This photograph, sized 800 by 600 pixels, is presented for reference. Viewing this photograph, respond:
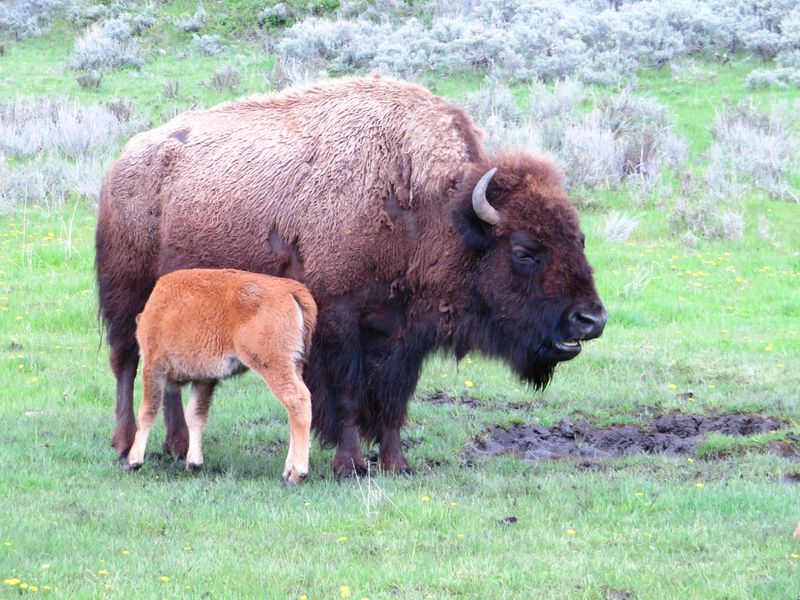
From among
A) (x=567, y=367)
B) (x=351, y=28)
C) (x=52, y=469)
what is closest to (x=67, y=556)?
(x=52, y=469)

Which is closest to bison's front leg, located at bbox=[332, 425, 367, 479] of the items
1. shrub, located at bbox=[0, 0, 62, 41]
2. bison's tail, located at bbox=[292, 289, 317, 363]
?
bison's tail, located at bbox=[292, 289, 317, 363]

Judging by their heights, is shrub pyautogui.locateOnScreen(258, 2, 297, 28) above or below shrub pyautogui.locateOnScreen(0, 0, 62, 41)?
above

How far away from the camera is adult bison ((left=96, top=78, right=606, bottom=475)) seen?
302 inches

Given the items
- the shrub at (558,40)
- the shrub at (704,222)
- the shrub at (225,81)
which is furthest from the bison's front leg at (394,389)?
the shrub at (225,81)

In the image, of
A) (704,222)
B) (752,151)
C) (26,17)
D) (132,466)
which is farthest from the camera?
(26,17)

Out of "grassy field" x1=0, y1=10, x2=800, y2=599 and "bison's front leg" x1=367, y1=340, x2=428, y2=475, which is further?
"bison's front leg" x1=367, y1=340, x2=428, y2=475

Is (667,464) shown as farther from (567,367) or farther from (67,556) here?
(67,556)

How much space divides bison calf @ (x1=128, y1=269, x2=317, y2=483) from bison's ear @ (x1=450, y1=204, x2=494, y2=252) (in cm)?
113

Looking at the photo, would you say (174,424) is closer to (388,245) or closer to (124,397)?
(124,397)

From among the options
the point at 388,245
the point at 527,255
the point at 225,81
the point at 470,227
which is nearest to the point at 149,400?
the point at 388,245

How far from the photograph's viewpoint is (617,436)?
29.0 feet

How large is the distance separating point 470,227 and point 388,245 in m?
0.54

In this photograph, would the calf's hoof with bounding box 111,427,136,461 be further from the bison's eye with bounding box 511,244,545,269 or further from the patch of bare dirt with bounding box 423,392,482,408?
the bison's eye with bounding box 511,244,545,269

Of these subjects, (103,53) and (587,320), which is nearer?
(587,320)
